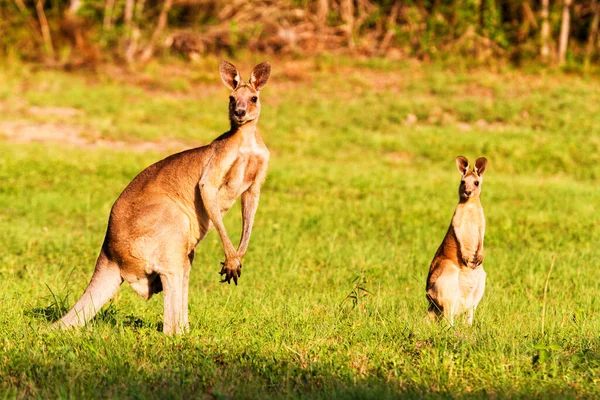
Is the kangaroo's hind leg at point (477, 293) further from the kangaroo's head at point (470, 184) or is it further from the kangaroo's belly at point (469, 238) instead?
the kangaroo's head at point (470, 184)

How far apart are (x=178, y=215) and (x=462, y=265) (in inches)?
67.1

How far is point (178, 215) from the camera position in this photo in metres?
4.91

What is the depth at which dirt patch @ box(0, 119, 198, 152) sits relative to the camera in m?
14.1

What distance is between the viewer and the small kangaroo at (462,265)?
5.30 metres

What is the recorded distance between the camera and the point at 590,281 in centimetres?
719

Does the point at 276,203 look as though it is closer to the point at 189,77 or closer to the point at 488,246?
the point at 488,246

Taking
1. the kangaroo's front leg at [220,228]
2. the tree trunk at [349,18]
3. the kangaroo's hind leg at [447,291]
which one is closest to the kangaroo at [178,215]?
the kangaroo's front leg at [220,228]

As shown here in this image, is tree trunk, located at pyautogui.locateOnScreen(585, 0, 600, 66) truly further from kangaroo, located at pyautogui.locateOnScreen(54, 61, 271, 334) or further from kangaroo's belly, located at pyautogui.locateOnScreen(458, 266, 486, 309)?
kangaroo, located at pyautogui.locateOnScreen(54, 61, 271, 334)

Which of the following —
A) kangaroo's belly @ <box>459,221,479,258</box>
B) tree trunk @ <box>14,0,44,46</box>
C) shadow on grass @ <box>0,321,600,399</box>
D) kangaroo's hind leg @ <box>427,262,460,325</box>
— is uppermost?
tree trunk @ <box>14,0,44,46</box>

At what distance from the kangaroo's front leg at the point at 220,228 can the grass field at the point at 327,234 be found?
366 mm

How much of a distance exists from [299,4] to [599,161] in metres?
8.76

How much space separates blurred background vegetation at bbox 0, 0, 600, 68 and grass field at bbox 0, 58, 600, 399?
3.20 feet

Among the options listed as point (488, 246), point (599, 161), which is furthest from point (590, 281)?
point (599, 161)

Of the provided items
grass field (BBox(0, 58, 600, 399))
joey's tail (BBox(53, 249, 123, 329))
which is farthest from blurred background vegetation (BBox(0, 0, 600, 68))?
joey's tail (BBox(53, 249, 123, 329))
